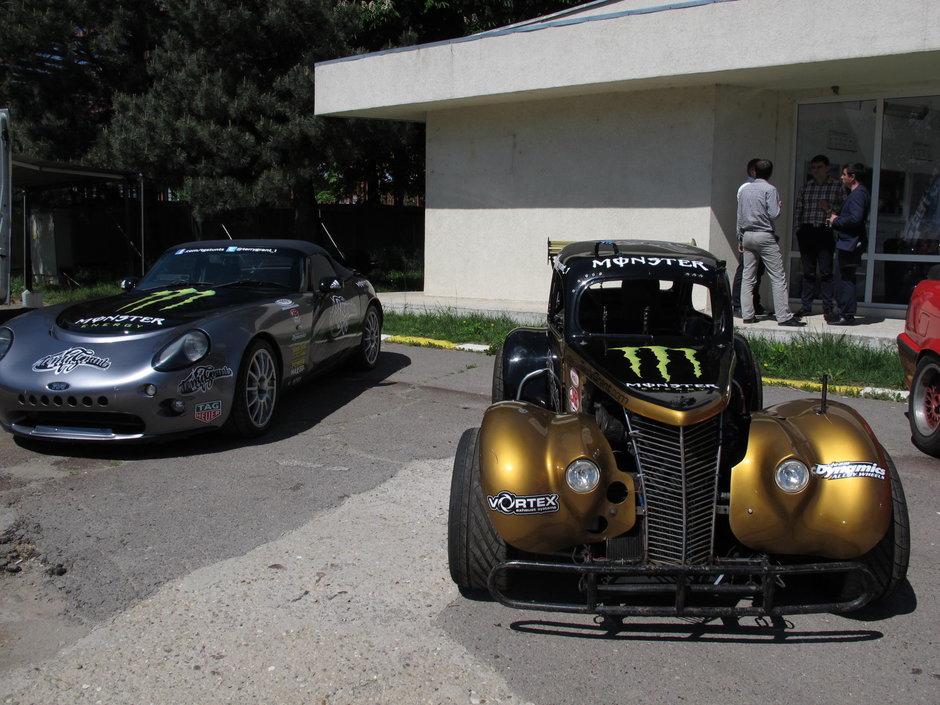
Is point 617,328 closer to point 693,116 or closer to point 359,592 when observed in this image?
point 359,592

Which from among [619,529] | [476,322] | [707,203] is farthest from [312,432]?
[707,203]

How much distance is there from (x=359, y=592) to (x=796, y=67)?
841 cm

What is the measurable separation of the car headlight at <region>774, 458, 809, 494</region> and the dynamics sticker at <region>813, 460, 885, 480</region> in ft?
0.22

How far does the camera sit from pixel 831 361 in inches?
348

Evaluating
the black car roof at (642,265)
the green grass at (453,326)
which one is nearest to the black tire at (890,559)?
the black car roof at (642,265)

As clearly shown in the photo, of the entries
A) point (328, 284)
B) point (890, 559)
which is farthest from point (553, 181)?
point (890, 559)

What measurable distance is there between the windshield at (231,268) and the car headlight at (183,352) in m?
1.50

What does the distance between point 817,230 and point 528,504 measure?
834cm

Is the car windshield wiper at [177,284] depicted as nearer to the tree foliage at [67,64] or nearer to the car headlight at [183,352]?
the car headlight at [183,352]

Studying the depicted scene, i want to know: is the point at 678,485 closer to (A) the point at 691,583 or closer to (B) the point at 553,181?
(A) the point at 691,583

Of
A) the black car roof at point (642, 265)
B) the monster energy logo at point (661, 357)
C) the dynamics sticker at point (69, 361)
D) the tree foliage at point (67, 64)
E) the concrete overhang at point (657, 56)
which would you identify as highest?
the tree foliage at point (67, 64)

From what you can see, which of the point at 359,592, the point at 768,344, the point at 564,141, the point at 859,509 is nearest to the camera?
the point at 859,509

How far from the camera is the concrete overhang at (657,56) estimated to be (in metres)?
9.09

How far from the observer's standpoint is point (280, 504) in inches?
192
